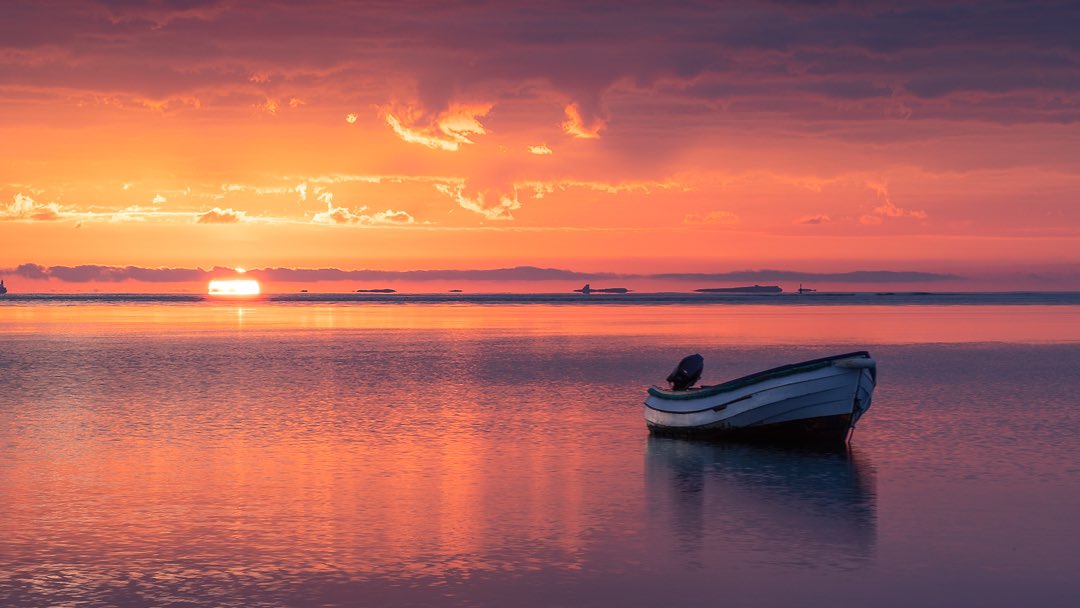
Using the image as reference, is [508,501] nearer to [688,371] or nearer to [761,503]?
[761,503]

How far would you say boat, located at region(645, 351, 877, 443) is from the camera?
29031 mm

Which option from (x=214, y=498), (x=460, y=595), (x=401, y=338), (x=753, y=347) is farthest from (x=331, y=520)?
(x=401, y=338)

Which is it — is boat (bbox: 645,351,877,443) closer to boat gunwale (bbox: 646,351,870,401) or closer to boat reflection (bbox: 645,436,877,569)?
boat gunwale (bbox: 646,351,870,401)

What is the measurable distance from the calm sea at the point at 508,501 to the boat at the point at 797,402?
0.81 metres

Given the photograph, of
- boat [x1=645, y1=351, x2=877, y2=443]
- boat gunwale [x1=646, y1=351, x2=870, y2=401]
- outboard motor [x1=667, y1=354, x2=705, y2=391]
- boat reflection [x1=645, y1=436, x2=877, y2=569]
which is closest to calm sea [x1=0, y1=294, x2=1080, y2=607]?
boat reflection [x1=645, y1=436, x2=877, y2=569]

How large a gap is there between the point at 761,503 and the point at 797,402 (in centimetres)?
831

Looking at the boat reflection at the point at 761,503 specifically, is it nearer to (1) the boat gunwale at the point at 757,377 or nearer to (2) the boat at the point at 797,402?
(2) the boat at the point at 797,402

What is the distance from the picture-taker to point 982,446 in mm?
29438

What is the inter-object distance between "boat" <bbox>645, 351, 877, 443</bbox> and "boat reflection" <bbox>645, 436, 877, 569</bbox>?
0.73 m

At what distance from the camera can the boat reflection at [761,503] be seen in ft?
57.1

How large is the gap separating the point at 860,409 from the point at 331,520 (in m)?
15.5

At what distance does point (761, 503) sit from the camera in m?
21.4

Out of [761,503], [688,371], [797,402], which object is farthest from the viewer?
[688,371]

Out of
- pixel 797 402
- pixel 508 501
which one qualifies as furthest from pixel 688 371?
pixel 508 501
